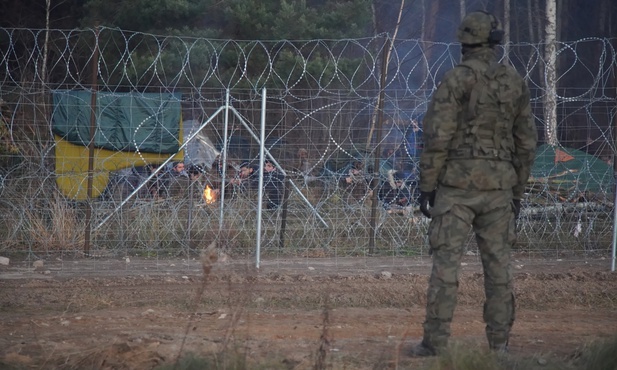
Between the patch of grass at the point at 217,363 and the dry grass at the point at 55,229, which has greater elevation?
the patch of grass at the point at 217,363

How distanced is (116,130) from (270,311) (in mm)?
4093

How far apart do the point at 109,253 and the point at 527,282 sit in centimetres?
453

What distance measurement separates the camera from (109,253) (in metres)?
9.66

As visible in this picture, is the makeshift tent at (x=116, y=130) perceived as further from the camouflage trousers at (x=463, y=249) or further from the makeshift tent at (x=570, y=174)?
the camouflage trousers at (x=463, y=249)

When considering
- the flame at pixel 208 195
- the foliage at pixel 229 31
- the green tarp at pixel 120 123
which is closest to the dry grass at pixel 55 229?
the green tarp at pixel 120 123

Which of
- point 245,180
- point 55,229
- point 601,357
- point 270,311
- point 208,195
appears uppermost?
point 245,180

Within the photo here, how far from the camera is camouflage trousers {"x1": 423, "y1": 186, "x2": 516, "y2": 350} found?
530cm

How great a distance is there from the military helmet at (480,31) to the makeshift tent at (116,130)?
531 centimetres

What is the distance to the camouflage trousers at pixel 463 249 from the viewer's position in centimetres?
530

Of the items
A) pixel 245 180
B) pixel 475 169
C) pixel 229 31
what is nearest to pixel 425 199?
pixel 475 169

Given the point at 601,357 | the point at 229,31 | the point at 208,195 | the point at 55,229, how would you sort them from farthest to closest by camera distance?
1. the point at 229,31
2. the point at 208,195
3. the point at 55,229
4. the point at 601,357

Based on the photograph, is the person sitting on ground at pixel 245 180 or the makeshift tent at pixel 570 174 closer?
the person sitting on ground at pixel 245 180

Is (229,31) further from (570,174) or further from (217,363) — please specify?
(217,363)

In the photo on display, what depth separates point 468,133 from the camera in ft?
17.5
